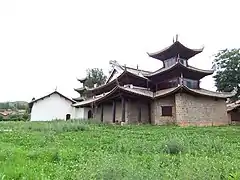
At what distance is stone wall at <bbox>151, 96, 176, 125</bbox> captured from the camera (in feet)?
80.9

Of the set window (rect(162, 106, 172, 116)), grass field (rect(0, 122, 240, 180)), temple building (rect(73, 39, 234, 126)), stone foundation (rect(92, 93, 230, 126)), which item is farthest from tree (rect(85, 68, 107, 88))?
grass field (rect(0, 122, 240, 180))

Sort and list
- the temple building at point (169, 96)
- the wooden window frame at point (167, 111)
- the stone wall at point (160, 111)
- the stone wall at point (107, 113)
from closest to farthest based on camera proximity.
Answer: the temple building at point (169, 96), the stone wall at point (160, 111), the wooden window frame at point (167, 111), the stone wall at point (107, 113)

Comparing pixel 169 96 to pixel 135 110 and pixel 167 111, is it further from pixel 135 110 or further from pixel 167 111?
pixel 135 110

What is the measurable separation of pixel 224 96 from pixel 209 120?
9.02 ft

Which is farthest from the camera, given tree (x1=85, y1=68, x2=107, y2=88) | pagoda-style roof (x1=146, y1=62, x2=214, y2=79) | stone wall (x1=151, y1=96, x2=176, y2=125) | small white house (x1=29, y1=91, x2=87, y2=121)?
tree (x1=85, y1=68, x2=107, y2=88)

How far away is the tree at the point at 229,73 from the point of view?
35.5m

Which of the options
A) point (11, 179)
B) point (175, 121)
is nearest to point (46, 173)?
point (11, 179)

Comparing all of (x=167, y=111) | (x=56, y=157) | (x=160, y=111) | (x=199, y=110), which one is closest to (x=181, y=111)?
(x=167, y=111)

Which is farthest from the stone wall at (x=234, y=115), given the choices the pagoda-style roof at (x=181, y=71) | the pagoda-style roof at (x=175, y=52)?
the pagoda-style roof at (x=175, y=52)

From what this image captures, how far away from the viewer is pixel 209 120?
2602cm

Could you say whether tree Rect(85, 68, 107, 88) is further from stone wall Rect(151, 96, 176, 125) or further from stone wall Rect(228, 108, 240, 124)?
stone wall Rect(151, 96, 176, 125)

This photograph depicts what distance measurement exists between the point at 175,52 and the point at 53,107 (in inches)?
765

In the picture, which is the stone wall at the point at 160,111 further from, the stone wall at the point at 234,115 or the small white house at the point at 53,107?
the small white house at the point at 53,107

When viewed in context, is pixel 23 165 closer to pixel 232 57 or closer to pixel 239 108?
pixel 239 108
